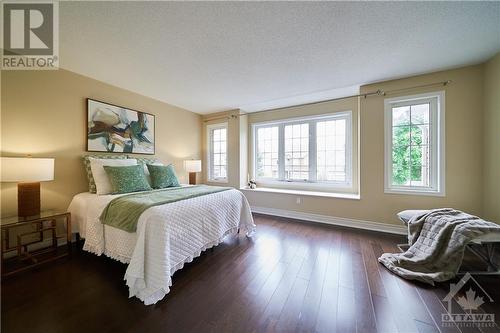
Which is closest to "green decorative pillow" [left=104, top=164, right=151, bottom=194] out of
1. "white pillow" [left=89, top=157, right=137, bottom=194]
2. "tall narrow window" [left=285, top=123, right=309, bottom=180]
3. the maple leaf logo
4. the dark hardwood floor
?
"white pillow" [left=89, top=157, right=137, bottom=194]

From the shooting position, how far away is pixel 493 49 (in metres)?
2.06

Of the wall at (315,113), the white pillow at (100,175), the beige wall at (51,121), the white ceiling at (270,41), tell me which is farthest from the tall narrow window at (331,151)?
the beige wall at (51,121)

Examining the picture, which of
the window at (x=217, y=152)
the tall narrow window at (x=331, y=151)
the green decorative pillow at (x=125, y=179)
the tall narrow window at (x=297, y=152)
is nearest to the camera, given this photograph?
the green decorative pillow at (x=125, y=179)

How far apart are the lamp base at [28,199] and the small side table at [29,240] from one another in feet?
0.21

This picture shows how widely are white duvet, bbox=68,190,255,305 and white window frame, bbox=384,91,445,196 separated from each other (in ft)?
8.10

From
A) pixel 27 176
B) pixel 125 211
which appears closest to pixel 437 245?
pixel 125 211

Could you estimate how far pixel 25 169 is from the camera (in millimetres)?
1872

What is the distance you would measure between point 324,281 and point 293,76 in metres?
2.60

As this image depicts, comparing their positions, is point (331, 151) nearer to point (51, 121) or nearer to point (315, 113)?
point (315, 113)

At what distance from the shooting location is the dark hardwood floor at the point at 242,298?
1.26 metres

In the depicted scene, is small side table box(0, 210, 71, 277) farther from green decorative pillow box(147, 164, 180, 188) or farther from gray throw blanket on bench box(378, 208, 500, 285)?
gray throw blanket on bench box(378, 208, 500, 285)

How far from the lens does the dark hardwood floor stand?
4.13 feet

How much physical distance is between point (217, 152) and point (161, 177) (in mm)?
1960

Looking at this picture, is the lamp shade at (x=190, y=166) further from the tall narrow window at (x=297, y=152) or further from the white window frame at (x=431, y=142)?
the white window frame at (x=431, y=142)
